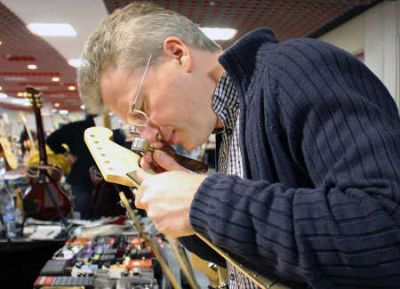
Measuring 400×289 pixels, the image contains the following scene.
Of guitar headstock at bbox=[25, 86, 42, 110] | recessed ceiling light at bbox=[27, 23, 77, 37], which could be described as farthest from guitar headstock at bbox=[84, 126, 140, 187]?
recessed ceiling light at bbox=[27, 23, 77, 37]

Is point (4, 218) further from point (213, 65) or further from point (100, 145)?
point (213, 65)

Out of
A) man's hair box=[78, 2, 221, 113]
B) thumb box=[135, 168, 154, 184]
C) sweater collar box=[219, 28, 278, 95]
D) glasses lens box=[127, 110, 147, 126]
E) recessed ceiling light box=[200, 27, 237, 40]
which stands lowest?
thumb box=[135, 168, 154, 184]

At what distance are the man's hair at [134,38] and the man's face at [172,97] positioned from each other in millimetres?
22

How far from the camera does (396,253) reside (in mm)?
530

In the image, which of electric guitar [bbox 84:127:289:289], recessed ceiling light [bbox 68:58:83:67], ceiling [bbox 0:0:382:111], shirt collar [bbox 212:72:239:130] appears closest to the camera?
electric guitar [bbox 84:127:289:289]

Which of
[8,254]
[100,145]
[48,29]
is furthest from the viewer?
[48,29]

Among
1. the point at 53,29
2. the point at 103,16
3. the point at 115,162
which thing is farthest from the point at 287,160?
the point at 53,29

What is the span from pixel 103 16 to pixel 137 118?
294 centimetres

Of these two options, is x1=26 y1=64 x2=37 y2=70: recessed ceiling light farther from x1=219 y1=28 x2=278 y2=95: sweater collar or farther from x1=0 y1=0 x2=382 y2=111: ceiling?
x1=219 y1=28 x2=278 y2=95: sweater collar

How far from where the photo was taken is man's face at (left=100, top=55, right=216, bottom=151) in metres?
0.85

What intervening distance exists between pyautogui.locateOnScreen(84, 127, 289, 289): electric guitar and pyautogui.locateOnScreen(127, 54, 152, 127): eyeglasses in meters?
0.09

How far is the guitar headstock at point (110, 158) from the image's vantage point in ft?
2.90

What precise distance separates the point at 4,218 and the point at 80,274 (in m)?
1.14

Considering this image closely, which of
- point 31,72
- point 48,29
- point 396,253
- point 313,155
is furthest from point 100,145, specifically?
point 31,72
